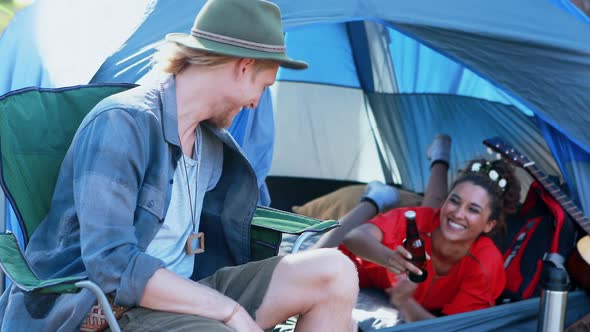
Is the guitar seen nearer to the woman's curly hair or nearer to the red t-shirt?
the woman's curly hair

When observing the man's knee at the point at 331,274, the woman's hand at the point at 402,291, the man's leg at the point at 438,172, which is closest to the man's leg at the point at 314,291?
the man's knee at the point at 331,274

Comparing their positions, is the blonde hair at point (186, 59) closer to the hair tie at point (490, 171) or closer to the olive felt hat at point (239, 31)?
the olive felt hat at point (239, 31)

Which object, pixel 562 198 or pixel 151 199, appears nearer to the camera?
pixel 151 199

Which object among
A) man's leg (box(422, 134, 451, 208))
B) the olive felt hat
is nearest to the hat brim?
the olive felt hat

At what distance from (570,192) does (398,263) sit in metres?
0.80

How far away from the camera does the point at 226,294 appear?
7.22 ft

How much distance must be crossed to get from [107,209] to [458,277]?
1719mm

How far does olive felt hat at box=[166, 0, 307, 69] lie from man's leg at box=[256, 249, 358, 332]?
493 millimetres

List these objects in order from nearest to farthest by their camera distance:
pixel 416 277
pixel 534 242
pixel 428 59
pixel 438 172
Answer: pixel 416 277
pixel 534 242
pixel 438 172
pixel 428 59

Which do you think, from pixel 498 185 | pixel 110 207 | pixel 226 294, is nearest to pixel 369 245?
pixel 498 185

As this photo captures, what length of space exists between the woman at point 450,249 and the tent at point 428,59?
0.14 metres

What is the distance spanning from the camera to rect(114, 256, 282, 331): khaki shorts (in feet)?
6.31

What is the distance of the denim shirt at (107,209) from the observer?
187 centimetres

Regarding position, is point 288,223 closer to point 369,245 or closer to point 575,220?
point 369,245
